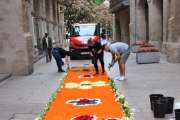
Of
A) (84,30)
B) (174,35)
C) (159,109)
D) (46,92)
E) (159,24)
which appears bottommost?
(46,92)

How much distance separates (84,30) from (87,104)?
38.4 ft

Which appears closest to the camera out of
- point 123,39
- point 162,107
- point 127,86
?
point 162,107

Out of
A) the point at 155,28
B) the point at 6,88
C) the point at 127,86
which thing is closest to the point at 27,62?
the point at 6,88

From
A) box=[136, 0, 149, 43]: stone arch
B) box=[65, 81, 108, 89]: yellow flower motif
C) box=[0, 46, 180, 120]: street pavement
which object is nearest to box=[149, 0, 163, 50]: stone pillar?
box=[136, 0, 149, 43]: stone arch

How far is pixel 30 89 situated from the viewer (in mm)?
7418

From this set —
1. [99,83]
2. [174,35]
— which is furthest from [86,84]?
[174,35]

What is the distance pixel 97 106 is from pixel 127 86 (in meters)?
2.29

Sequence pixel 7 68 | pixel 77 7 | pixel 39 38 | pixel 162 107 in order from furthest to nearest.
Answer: pixel 77 7, pixel 39 38, pixel 7 68, pixel 162 107

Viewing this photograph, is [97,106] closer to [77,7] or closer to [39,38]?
[39,38]

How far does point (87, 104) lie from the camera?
5.49 metres

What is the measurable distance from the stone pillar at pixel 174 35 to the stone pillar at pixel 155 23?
6343mm

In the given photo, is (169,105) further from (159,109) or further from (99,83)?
(99,83)

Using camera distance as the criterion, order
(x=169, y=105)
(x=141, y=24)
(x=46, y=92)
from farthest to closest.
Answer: (x=141, y=24)
(x=46, y=92)
(x=169, y=105)

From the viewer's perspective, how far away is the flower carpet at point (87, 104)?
464 centimetres
